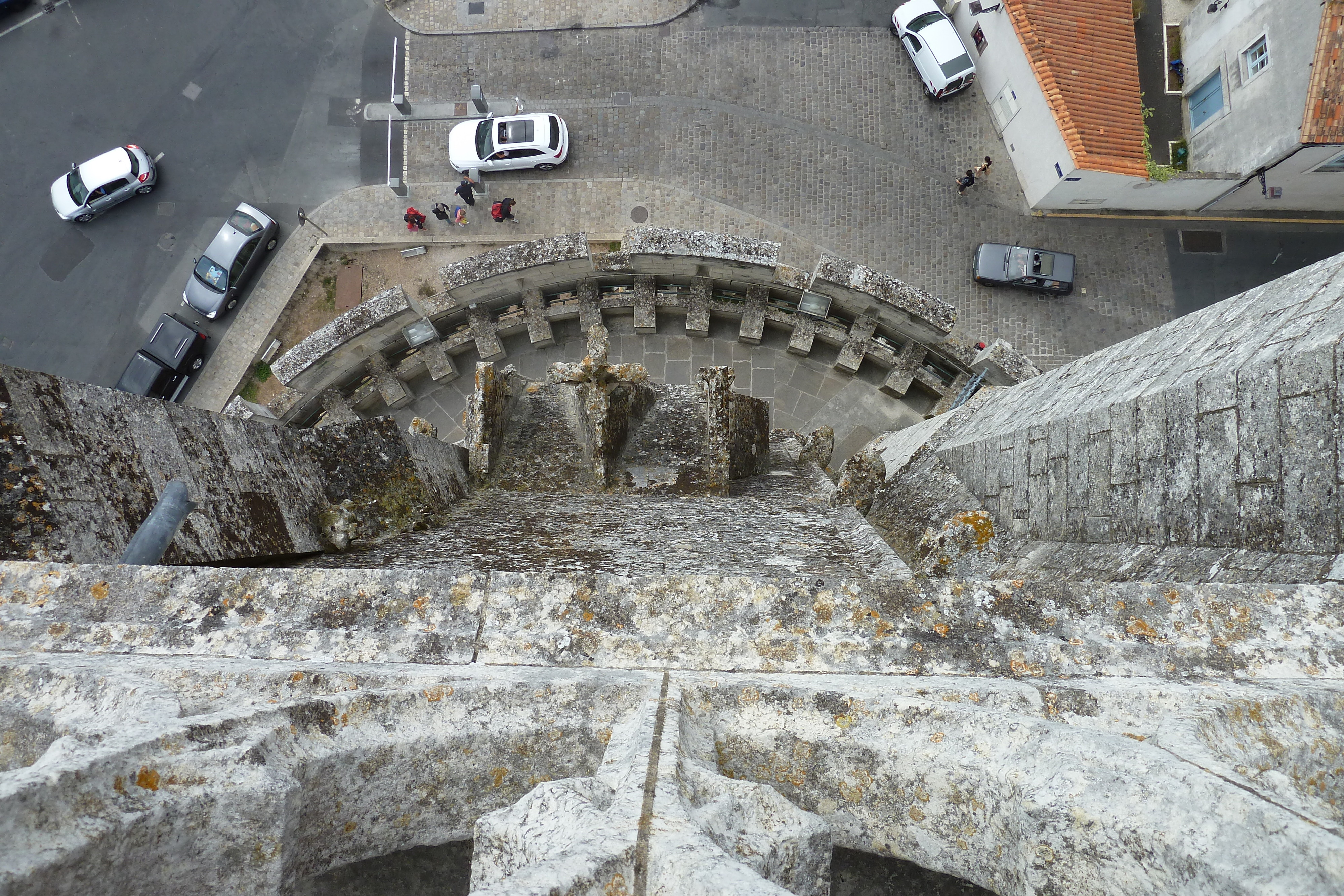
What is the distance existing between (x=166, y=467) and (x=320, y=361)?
8.04 metres

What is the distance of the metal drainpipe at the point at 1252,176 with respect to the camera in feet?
38.2

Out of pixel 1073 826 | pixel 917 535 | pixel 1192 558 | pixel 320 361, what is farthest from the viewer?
pixel 320 361

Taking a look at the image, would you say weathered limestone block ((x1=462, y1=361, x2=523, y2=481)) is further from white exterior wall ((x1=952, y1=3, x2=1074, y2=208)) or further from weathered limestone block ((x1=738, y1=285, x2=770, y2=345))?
white exterior wall ((x1=952, y1=3, x2=1074, y2=208))

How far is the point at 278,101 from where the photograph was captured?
1525cm

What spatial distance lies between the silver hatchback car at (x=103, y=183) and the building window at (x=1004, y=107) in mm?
16133

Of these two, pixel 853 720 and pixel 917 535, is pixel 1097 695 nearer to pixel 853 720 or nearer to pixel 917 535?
pixel 853 720

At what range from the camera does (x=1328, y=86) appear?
11.0m

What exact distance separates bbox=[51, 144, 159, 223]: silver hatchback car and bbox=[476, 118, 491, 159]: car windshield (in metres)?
6.56

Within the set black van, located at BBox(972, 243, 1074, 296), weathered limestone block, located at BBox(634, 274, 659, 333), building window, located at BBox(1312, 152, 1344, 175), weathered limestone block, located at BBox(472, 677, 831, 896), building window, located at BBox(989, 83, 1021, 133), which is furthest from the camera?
building window, located at BBox(989, 83, 1021, 133)

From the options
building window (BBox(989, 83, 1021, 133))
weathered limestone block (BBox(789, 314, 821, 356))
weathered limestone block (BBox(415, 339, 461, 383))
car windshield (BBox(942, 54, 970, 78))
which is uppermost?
car windshield (BBox(942, 54, 970, 78))

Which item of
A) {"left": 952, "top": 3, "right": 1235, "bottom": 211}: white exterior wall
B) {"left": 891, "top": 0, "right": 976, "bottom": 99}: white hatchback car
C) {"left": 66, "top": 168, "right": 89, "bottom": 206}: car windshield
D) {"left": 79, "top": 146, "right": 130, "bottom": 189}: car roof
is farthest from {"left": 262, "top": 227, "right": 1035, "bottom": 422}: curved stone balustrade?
{"left": 66, "top": 168, "right": 89, "bottom": 206}: car windshield

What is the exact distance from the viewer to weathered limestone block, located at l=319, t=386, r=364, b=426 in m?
12.6

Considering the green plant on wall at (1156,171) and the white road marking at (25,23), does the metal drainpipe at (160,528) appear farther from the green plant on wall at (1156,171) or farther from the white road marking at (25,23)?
the white road marking at (25,23)

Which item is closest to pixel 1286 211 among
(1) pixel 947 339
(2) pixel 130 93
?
(1) pixel 947 339
